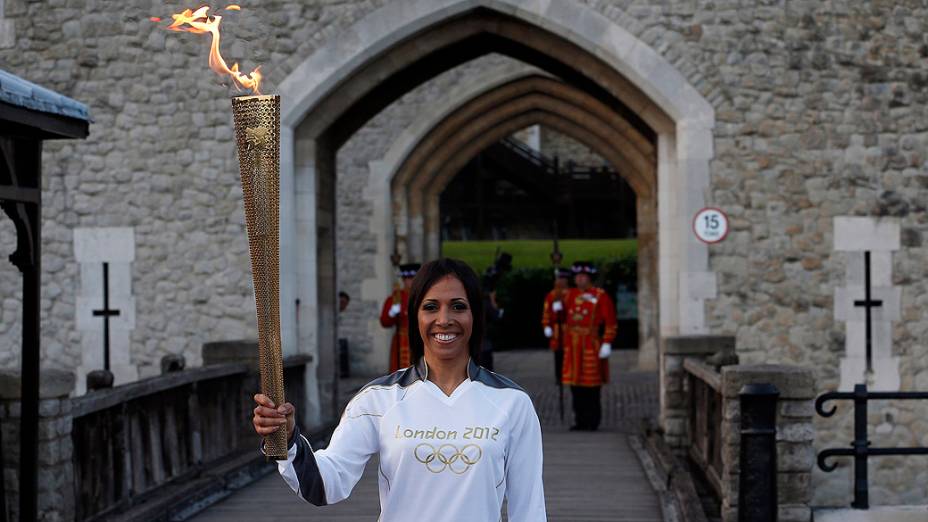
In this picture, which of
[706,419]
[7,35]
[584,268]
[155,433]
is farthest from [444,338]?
[7,35]

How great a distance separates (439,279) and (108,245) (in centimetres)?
814

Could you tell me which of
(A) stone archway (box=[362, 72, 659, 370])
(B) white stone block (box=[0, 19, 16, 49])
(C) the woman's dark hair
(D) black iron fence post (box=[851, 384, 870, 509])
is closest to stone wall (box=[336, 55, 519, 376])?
(A) stone archway (box=[362, 72, 659, 370])

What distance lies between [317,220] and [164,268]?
144cm

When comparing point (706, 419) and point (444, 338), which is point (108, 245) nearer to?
point (706, 419)

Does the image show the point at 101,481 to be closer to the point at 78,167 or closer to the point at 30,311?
the point at 30,311

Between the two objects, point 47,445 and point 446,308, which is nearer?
point 446,308

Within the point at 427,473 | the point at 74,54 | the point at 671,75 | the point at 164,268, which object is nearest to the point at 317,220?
the point at 164,268

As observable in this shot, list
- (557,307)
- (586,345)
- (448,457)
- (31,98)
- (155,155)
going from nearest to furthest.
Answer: (448,457)
(31,98)
(155,155)
(586,345)
(557,307)

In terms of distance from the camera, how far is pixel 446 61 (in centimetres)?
1209

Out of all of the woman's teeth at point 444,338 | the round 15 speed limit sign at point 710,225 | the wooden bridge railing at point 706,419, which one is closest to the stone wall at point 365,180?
the round 15 speed limit sign at point 710,225

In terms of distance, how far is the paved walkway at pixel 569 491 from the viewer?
7.22 meters

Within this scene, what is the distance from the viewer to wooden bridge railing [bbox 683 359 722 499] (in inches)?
306

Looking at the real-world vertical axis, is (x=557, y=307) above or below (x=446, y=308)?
below

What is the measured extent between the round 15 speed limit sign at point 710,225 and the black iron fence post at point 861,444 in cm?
397
